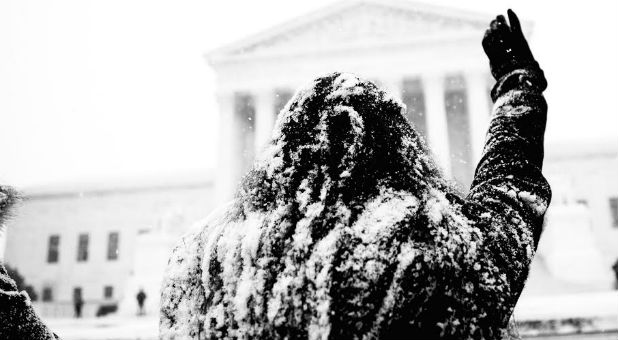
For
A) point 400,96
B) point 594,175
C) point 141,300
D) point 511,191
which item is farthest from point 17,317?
point 594,175

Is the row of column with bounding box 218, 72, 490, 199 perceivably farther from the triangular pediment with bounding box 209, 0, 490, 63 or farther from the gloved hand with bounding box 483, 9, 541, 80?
the gloved hand with bounding box 483, 9, 541, 80

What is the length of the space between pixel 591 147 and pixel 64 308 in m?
31.3

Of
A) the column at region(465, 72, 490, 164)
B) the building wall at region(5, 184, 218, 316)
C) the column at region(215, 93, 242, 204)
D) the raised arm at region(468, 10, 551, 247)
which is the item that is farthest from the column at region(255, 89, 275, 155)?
the raised arm at region(468, 10, 551, 247)

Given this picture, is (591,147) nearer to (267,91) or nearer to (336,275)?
(267,91)

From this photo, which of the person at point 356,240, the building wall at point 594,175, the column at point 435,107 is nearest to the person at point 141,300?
the column at point 435,107

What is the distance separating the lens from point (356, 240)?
0.88 m

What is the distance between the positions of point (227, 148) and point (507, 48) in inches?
1075

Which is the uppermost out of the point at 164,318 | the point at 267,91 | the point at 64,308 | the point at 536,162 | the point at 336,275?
the point at 267,91

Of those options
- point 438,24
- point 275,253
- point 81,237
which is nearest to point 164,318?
point 275,253

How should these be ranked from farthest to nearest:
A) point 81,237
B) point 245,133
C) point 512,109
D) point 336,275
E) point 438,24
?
1. point 81,237
2. point 245,133
3. point 438,24
4. point 512,109
5. point 336,275

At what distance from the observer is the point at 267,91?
2777 cm

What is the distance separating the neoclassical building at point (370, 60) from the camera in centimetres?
2630

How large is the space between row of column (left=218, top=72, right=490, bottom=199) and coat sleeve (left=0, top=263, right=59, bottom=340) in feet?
80.0

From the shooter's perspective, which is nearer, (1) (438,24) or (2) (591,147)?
(1) (438,24)
